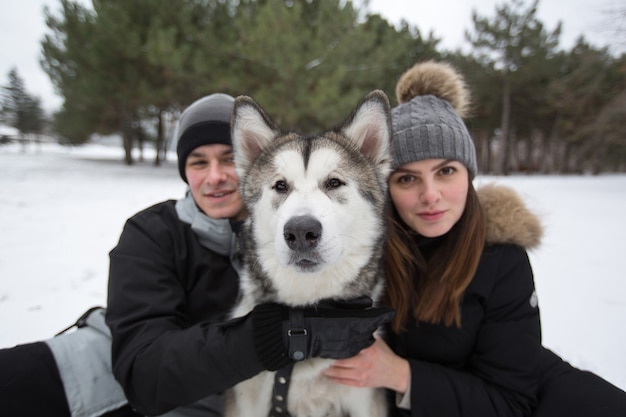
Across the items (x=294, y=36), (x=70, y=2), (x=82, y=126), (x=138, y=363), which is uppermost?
(x=70, y=2)

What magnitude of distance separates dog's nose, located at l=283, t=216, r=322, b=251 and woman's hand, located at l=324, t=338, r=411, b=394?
0.73 meters

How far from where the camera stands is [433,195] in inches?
68.5

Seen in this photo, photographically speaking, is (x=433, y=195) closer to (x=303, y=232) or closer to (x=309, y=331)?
(x=303, y=232)

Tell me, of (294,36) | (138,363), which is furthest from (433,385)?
(294,36)

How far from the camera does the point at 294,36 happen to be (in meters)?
10.6

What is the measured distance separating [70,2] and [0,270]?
1428cm

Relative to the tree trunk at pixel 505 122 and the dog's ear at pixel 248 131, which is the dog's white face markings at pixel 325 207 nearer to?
the dog's ear at pixel 248 131

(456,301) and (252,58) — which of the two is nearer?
(456,301)

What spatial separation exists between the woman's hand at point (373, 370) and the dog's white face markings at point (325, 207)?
380mm

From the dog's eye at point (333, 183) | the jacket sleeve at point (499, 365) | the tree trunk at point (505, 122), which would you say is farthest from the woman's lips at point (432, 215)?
the tree trunk at point (505, 122)

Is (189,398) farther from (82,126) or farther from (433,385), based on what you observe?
(82,126)

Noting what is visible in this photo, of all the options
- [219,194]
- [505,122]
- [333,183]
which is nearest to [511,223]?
[333,183]

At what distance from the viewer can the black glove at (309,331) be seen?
152cm

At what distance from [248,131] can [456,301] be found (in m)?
1.51
